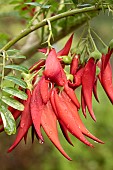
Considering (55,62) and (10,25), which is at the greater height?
(55,62)

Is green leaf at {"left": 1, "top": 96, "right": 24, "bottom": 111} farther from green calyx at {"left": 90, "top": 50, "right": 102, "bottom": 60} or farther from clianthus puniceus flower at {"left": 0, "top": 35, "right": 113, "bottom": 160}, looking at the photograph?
green calyx at {"left": 90, "top": 50, "right": 102, "bottom": 60}

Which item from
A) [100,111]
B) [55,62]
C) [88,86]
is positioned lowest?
[100,111]

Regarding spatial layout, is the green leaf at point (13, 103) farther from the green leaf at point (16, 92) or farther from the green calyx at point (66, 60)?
the green calyx at point (66, 60)

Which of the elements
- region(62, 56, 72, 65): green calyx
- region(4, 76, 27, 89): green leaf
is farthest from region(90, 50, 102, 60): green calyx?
region(4, 76, 27, 89): green leaf

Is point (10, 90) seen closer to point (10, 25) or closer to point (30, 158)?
point (10, 25)

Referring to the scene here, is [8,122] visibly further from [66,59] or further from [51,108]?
[66,59]

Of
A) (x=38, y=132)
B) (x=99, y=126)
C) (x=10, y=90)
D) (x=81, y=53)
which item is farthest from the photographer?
(x=99, y=126)

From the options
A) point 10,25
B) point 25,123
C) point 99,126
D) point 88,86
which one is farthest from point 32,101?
point 99,126
